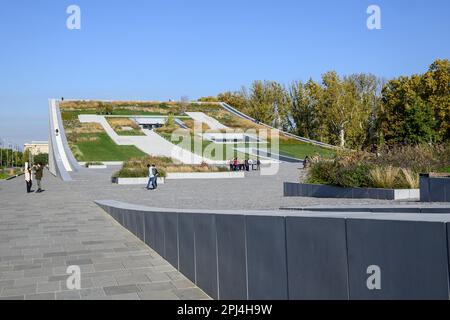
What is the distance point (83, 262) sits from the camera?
275 inches

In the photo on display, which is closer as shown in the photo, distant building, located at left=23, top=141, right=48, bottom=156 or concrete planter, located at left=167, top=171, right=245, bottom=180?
concrete planter, located at left=167, top=171, right=245, bottom=180

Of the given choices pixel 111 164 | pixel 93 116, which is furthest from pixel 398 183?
pixel 93 116

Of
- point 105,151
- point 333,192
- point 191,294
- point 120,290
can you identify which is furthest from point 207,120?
point 191,294

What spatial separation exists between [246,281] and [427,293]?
2074 millimetres

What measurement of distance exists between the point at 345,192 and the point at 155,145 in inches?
1521

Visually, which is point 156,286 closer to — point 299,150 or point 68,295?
point 68,295

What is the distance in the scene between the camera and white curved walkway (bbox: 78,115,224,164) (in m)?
44.0

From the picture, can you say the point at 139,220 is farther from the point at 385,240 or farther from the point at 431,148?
the point at 431,148

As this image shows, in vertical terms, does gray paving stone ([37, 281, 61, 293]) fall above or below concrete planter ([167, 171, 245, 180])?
below

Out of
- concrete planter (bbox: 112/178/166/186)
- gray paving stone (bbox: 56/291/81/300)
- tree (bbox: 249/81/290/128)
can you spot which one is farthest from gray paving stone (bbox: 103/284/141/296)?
tree (bbox: 249/81/290/128)

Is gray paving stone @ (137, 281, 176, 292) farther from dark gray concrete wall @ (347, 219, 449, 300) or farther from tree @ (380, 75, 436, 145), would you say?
tree @ (380, 75, 436, 145)

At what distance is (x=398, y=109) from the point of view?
52.6 meters

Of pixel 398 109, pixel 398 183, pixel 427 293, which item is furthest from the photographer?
pixel 398 109

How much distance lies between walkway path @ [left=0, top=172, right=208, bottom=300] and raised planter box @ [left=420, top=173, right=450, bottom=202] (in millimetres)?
7226
